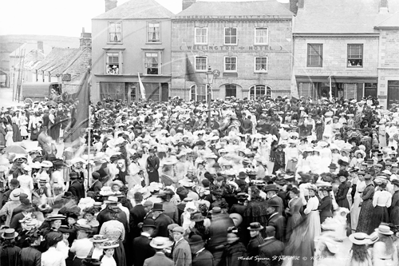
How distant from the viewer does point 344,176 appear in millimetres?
10094

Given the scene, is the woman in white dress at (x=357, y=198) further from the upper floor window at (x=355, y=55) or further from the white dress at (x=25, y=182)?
the upper floor window at (x=355, y=55)

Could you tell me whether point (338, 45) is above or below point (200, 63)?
above

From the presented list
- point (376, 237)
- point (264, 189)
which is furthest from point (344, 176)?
point (376, 237)

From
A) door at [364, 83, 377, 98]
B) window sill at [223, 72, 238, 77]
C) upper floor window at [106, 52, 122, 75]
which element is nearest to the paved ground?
upper floor window at [106, 52, 122, 75]

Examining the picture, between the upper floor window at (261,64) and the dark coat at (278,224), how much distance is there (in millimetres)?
7279

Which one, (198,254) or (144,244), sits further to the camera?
(144,244)

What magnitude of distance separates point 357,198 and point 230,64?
5.84 m

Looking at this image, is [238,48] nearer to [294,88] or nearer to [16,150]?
[294,88]

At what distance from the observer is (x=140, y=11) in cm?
1553

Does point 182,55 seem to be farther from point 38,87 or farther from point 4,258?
point 4,258

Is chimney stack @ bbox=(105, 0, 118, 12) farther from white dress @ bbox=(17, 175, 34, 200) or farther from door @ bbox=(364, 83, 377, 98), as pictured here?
white dress @ bbox=(17, 175, 34, 200)

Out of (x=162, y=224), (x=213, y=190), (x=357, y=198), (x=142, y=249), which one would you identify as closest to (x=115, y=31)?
(x=213, y=190)

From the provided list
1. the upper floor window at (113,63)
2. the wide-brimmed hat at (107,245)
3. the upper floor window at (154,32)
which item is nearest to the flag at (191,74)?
the upper floor window at (154,32)

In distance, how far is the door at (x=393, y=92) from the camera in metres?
15.1
